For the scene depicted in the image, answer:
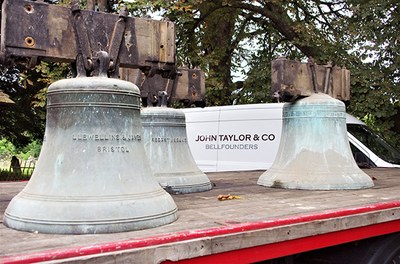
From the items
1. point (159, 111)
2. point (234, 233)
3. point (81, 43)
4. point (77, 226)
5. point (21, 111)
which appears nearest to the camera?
point (234, 233)

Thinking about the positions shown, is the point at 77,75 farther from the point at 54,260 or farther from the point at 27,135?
the point at 27,135

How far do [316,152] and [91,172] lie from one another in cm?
236

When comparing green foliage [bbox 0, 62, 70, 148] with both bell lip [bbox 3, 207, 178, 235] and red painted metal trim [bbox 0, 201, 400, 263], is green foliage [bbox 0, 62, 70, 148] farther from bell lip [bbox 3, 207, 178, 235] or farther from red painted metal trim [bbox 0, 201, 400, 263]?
red painted metal trim [bbox 0, 201, 400, 263]

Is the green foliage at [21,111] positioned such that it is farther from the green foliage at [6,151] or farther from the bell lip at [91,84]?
the green foliage at [6,151]

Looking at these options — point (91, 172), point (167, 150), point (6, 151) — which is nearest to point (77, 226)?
point (91, 172)

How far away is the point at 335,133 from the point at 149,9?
8542 mm

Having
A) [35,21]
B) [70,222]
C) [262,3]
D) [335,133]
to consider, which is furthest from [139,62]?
[262,3]

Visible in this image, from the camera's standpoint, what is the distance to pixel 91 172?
102 inches

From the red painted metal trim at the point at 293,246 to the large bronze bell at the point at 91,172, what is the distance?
1.49ft

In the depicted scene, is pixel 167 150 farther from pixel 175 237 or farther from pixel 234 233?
pixel 175 237

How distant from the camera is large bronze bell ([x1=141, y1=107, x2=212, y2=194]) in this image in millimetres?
3971

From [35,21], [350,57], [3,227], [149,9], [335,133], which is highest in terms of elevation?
[149,9]

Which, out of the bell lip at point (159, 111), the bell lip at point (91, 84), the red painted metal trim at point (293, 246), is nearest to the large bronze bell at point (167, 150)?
Result: the bell lip at point (159, 111)

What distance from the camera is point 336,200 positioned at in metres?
3.38
